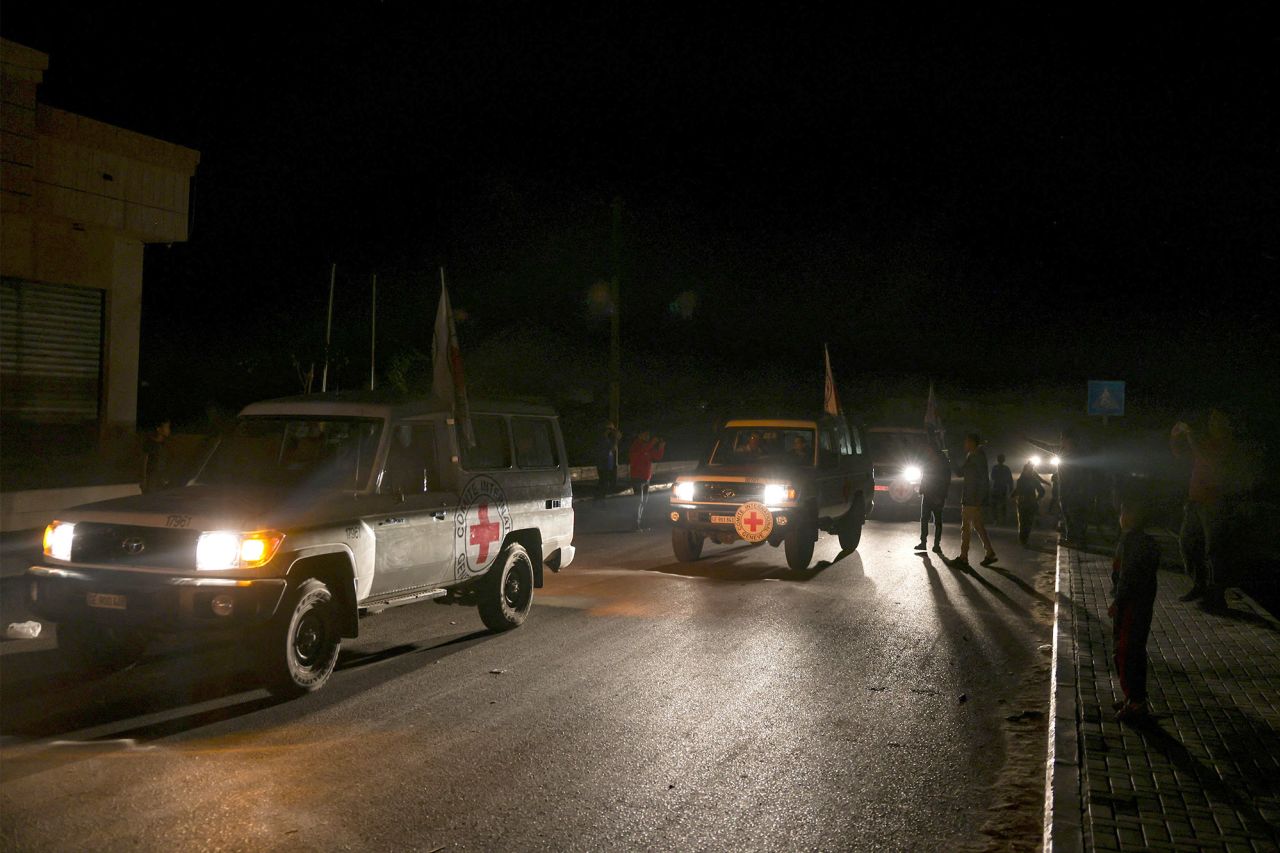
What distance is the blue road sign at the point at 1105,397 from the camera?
21.5m

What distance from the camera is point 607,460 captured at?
26.7 meters

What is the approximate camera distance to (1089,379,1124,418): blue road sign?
21469 mm

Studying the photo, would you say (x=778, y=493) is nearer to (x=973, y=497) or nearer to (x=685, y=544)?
(x=685, y=544)

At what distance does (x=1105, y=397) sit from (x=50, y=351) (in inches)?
837

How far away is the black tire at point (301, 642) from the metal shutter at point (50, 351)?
1538cm

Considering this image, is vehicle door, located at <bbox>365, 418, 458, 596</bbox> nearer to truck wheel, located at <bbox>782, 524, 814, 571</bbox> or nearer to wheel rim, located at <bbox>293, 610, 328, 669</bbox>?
wheel rim, located at <bbox>293, 610, 328, 669</bbox>

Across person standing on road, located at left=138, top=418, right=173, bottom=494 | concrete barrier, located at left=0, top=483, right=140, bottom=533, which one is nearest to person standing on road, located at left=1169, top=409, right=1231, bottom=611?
concrete barrier, located at left=0, top=483, right=140, bottom=533

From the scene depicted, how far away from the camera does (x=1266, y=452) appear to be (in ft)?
78.0

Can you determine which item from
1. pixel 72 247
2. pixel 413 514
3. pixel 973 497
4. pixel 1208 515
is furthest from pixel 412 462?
pixel 72 247

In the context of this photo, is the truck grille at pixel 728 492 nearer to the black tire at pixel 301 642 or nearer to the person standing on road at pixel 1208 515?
the person standing on road at pixel 1208 515

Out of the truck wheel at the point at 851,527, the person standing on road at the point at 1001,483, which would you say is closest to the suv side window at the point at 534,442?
the truck wheel at the point at 851,527

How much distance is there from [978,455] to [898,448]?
26.4 ft

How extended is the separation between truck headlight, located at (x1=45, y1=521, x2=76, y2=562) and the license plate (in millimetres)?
451

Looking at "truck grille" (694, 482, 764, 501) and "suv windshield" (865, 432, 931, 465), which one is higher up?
"suv windshield" (865, 432, 931, 465)
